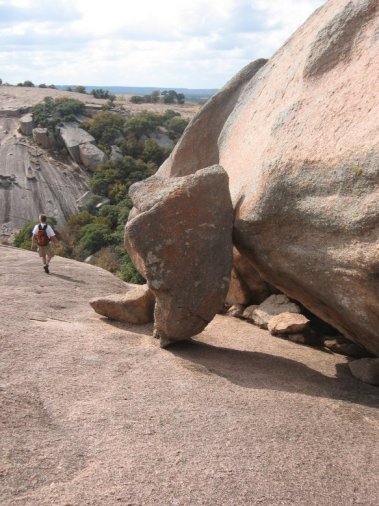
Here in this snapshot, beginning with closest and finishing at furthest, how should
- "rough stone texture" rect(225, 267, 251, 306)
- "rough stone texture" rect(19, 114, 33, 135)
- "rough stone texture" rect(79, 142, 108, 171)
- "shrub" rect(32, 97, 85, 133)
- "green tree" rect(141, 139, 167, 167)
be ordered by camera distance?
"rough stone texture" rect(225, 267, 251, 306)
"rough stone texture" rect(79, 142, 108, 171)
"green tree" rect(141, 139, 167, 167)
"rough stone texture" rect(19, 114, 33, 135)
"shrub" rect(32, 97, 85, 133)

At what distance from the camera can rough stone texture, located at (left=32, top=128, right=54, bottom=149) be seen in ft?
167

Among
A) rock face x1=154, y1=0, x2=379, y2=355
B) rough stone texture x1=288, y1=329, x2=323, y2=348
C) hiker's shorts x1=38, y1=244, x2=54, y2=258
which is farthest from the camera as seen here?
hiker's shorts x1=38, y1=244, x2=54, y2=258

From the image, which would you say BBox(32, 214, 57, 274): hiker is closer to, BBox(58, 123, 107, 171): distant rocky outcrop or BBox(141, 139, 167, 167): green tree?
BBox(58, 123, 107, 171): distant rocky outcrop

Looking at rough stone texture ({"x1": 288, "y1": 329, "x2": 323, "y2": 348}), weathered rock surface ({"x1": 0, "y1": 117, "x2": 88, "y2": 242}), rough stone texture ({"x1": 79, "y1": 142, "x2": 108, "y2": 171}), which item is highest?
rough stone texture ({"x1": 288, "y1": 329, "x2": 323, "y2": 348})

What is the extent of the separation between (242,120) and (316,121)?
362 cm

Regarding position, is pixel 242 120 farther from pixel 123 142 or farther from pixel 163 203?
pixel 123 142

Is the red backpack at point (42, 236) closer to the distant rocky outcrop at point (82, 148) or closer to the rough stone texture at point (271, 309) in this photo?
the rough stone texture at point (271, 309)

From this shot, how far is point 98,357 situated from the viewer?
335 inches

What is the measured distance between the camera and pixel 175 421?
6.55 meters

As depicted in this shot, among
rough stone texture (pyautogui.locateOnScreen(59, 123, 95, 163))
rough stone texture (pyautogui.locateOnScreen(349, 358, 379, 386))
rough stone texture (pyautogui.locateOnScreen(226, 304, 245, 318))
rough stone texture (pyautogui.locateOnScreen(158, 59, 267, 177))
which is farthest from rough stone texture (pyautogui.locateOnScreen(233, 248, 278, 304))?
rough stone texture (pyautogui.locateOnScreen(59, 123, 95, 163))

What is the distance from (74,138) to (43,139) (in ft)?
8.68

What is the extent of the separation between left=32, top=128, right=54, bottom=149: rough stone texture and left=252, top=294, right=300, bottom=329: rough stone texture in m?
43.1

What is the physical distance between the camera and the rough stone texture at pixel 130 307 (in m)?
11.0

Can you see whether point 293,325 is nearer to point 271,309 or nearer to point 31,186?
point 271,309
